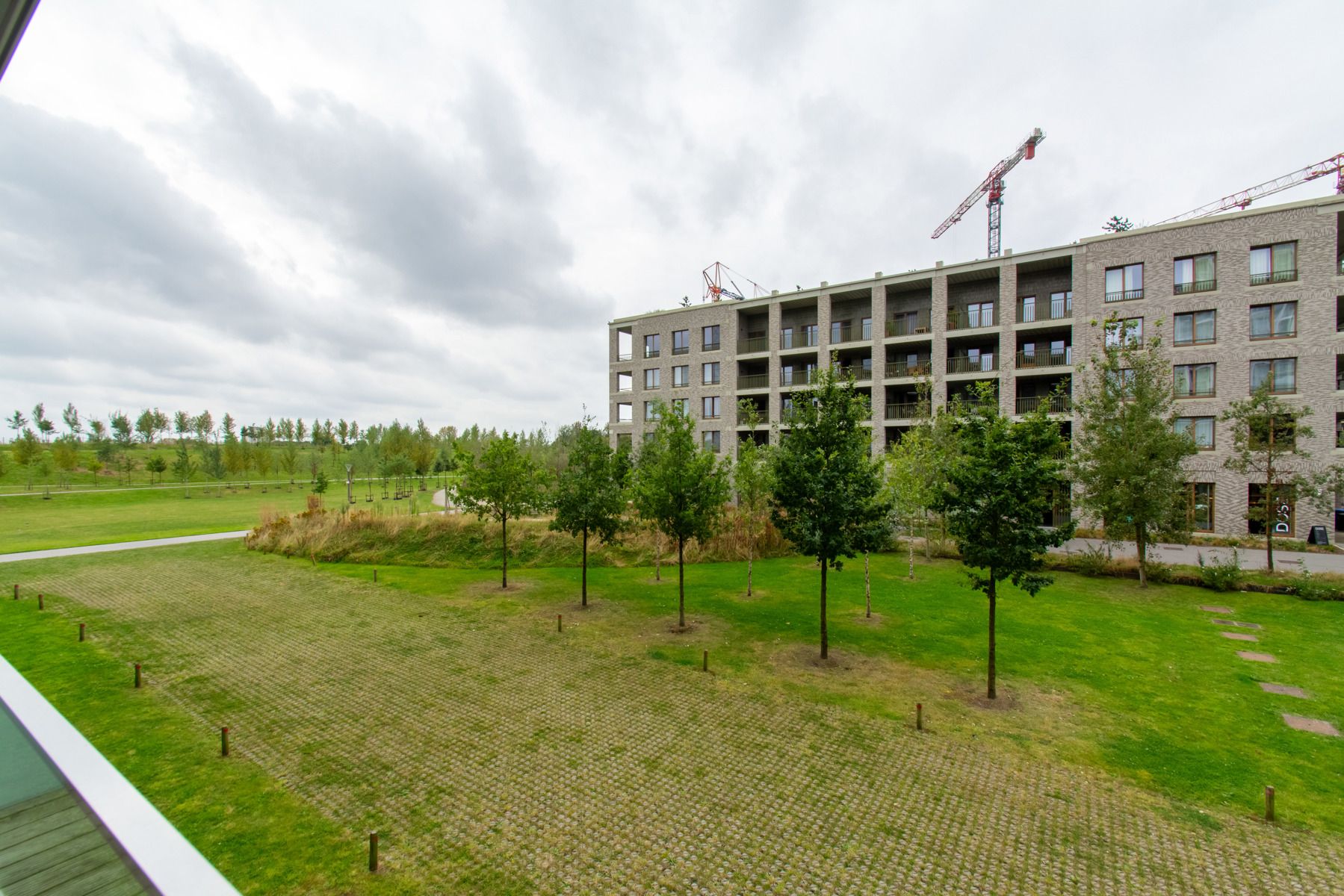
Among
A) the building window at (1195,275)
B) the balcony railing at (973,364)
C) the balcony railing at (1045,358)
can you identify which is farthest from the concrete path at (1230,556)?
the building window at (1195,275)

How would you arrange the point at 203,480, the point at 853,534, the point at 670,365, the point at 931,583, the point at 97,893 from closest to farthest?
the point at 97,893 → the point at 853,534 → the point at 931,583 → the point at 670,365 → the point at 203,480

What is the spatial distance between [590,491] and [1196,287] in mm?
33400

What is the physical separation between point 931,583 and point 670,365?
88.1 ft

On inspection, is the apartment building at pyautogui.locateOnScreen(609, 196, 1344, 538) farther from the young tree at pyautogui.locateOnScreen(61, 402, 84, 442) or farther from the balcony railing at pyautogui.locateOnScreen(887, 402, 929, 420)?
the young tree at pyautogui.locateOnScreen(61, 402, 84, 442)

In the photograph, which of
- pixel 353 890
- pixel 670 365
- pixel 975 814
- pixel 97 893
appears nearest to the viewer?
pixel 97 893

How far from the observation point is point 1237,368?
27.5 meters

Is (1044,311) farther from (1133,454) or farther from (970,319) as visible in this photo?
(1133,454)

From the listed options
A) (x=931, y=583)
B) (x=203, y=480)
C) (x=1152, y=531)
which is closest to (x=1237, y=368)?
(x=1152, y=531)

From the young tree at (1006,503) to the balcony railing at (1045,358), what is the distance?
982 inches

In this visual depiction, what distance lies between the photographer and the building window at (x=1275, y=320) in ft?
87.3

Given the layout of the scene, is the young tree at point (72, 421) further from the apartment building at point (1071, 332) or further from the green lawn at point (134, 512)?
the apartment building at point (1071, 332)

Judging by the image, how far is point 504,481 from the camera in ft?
62.0

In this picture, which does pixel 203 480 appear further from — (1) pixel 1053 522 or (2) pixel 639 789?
(1) pixel 1053 522

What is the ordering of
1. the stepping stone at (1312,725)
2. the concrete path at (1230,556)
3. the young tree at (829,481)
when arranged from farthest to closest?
the concrete path at (1230,556), the young tree at (829,481), the stepping stone at (1312,725)
